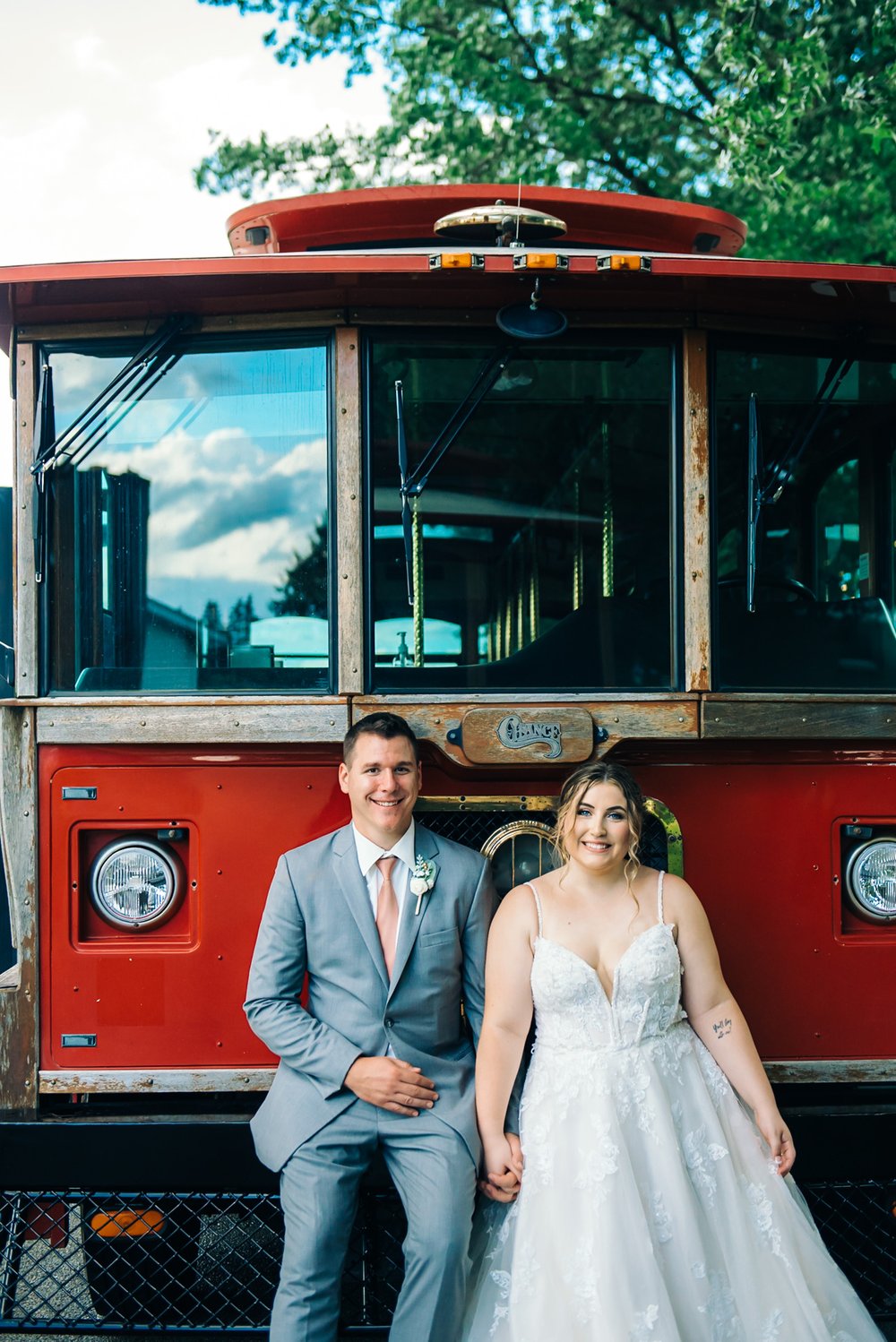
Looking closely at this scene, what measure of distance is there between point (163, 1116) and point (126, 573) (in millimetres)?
1351

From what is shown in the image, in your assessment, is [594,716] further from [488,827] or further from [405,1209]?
[405,1209]

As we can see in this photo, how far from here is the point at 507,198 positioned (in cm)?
385

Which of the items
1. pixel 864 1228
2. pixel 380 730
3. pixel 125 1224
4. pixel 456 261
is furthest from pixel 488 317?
pixel 864 1228

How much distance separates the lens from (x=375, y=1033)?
9.82 ft

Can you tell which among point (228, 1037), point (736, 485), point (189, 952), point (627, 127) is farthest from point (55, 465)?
point (627, 127)

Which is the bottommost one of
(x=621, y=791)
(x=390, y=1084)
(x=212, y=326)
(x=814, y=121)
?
(x=390, y=1084)

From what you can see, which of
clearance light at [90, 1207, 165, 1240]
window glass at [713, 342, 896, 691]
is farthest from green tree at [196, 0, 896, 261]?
clearance light at [90, 1207, 165, 1240]

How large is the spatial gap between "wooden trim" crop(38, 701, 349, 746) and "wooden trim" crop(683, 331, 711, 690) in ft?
3.02

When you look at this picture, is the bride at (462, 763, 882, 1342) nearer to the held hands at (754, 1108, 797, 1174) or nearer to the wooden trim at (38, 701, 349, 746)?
the held hands at (754, 1108, 797, 1174)

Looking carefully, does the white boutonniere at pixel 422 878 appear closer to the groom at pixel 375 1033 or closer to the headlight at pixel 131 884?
the groom at pixel 375 1033

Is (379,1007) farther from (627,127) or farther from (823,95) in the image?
(627,127)

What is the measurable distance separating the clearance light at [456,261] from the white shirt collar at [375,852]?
136cm

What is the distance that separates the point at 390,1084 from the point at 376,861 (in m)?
0.51

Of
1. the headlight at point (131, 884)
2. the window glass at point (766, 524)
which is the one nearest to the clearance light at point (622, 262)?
the window glass at point (766, 524)
